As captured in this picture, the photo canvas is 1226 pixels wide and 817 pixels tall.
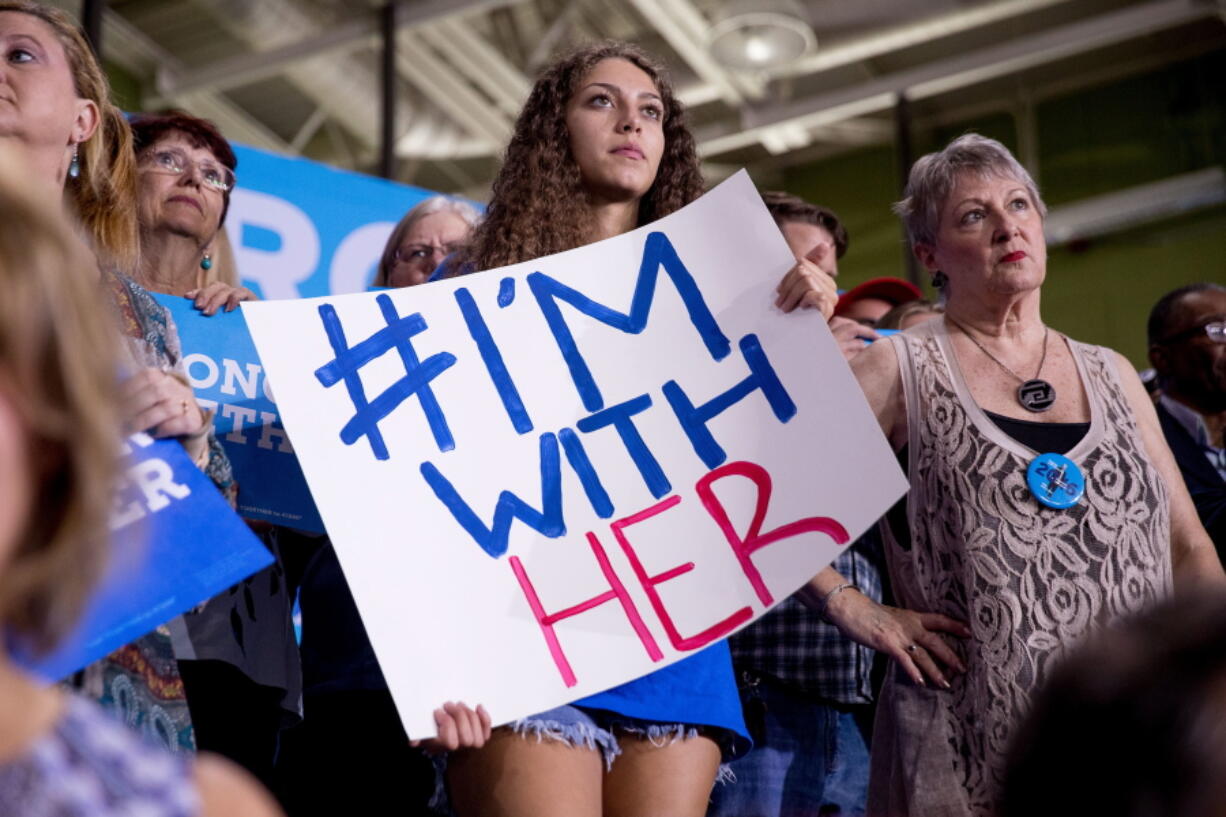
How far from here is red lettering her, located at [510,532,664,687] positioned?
1545 mm

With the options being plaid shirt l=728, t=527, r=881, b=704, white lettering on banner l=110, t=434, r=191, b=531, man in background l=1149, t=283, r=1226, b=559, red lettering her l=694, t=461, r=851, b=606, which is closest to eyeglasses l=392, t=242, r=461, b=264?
plaid shirt l=728, t=527, r=881, b=704

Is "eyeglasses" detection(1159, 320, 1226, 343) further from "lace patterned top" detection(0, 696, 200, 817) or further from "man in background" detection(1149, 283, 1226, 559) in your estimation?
"lace patterned top" detection(0, 696, 200, 817)

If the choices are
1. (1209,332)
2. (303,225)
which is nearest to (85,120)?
(303,225)

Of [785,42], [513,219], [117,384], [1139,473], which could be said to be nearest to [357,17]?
[785,42]

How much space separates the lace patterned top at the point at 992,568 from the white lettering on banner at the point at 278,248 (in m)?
1.97

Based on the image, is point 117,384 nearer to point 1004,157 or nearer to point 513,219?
point 513,219

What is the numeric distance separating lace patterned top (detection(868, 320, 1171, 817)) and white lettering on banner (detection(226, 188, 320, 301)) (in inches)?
77.7

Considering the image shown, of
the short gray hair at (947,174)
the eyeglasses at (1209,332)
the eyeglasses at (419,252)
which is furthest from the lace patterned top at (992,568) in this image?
the eyeglasses at (1209,332)

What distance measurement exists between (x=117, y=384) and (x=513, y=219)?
1.26 meters

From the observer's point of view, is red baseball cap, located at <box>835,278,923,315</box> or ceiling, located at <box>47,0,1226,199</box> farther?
ceiling, located at <box>47,0,1226,199</box>

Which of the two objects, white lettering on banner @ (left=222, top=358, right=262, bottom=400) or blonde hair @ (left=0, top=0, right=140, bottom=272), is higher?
blonde hair @ (left=0, top=0, right=140, bottom=272)

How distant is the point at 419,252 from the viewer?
8.45ft

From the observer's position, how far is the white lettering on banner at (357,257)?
11.5ft

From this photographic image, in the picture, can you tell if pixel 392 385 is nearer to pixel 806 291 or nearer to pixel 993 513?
pixel 806 291
